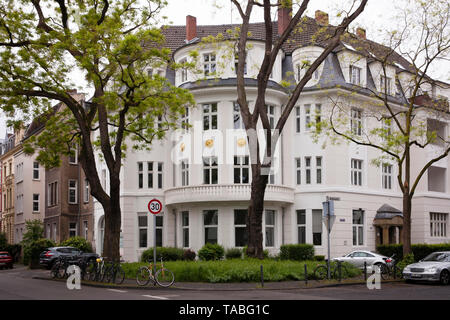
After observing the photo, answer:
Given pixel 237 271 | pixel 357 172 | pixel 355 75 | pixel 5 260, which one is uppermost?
pixel 355 75

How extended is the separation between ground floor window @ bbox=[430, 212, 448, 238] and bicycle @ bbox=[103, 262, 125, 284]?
25.8m

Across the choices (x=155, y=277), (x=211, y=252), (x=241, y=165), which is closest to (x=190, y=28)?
(x=241, y=165)

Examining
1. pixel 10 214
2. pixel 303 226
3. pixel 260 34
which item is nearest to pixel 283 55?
pixel 260 34

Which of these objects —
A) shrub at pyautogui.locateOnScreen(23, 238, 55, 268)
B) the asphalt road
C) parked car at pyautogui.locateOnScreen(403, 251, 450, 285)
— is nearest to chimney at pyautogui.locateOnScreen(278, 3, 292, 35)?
parked car at pyautogui.locateOnScreen(403, 251, 450, 285)

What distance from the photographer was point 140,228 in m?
37.2

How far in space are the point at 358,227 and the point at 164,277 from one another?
1923cm

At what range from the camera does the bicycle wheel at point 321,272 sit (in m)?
21.5

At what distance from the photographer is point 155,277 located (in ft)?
65.1

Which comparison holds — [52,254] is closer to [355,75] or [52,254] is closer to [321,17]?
[355,75]

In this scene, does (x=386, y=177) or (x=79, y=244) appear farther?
(x=79, y=244)

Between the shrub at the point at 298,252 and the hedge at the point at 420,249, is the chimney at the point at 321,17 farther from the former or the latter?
the hedge at the point at 420,249

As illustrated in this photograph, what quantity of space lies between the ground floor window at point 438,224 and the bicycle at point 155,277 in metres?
25.4
